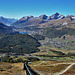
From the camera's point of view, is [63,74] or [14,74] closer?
[14,74]

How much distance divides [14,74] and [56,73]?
34.4 m

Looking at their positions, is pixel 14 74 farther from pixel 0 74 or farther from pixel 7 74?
pixel 0 74

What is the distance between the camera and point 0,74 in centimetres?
8206

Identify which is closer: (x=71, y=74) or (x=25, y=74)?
(x=25, y=74)

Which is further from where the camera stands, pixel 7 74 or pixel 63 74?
pixel 63 74

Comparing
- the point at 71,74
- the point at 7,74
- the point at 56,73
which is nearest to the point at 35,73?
the point at 56,73

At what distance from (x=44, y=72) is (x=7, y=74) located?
1198 inches

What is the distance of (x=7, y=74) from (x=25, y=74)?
13885mm

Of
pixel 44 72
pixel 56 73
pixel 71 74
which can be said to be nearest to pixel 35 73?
pixel 44 72

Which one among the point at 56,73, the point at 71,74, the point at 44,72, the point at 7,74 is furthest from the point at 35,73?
the point at 71,74

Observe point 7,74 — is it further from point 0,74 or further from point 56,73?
point 56,73

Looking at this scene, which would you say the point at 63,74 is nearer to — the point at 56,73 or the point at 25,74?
the point at 56,73

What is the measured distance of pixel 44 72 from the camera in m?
92.4

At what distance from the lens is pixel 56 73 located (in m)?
90.7
